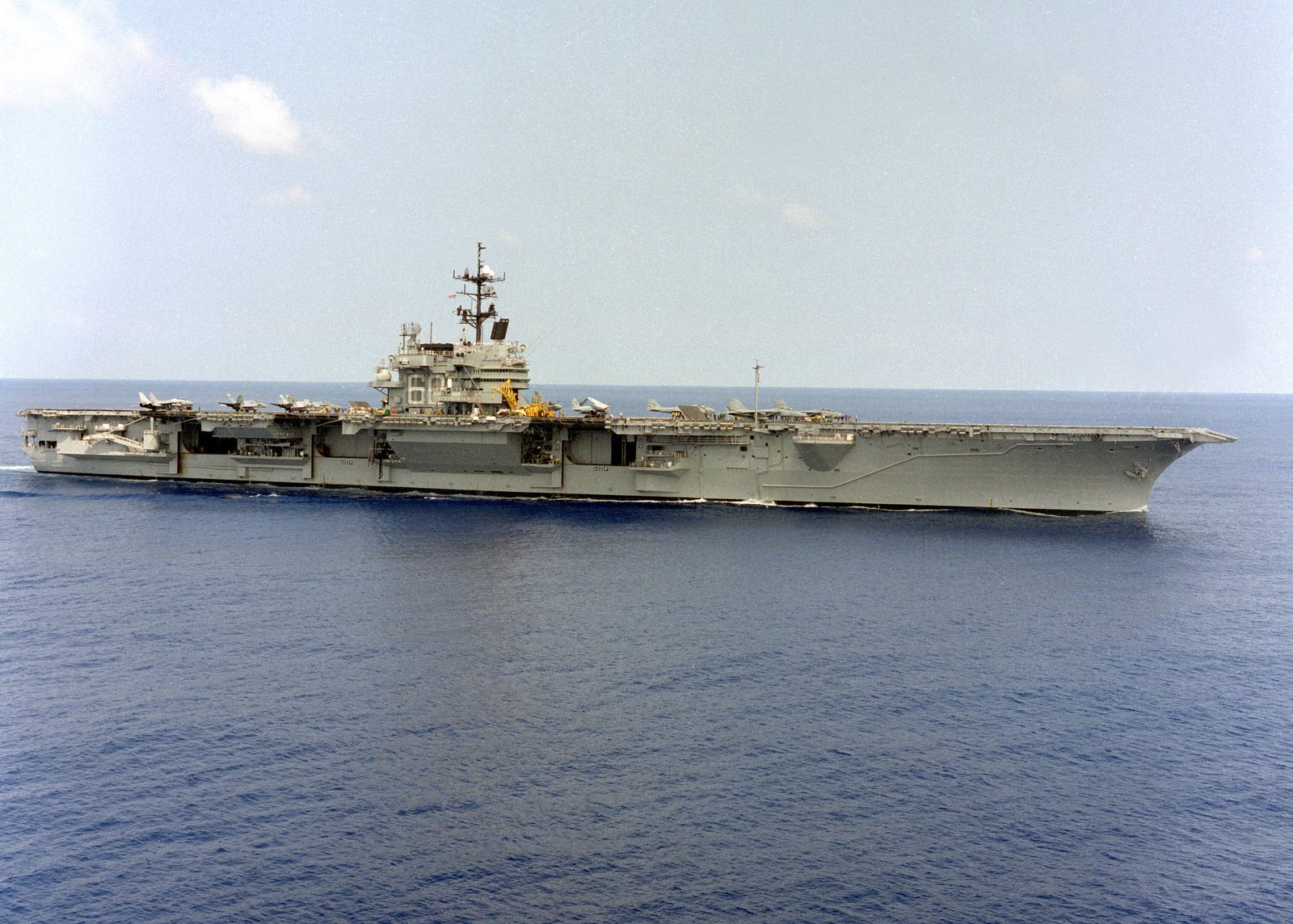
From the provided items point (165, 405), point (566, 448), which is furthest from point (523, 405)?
point (165, 405)

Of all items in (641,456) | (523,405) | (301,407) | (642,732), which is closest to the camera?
(642,732)

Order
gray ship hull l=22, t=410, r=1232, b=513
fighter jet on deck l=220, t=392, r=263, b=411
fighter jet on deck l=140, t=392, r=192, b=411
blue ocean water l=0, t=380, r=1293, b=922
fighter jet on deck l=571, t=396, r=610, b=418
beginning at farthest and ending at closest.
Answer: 1. fighter jet on deck l=140, t=392, r=192, b=411
2. fighter jet on deck l=220, t=392, r=263, b=411
3. fighter jet on deck l=571, t=396, r=610, b=418
4. gray ship hull l=22, t=410, r=1232, b=513
5. blue ocean water l=0, t=380, r=1293, b=922

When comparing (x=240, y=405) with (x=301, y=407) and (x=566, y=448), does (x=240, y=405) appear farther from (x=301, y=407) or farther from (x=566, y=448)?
(x=566, y=448)

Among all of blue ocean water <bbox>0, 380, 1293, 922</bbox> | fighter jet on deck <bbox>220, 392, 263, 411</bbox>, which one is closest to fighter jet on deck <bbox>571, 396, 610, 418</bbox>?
blue ocean water <bbox>0, 380, 1293, 922</bbox>

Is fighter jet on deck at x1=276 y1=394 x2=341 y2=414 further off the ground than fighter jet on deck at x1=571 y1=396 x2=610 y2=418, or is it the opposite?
fighter jet on deck at x1=571 y1=396 x2=610 y2=418

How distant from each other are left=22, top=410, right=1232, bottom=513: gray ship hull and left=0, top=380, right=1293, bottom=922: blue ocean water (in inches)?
211

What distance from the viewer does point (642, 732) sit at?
1859cm

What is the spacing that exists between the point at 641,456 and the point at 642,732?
77.6 feet

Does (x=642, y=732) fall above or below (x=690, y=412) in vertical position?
below

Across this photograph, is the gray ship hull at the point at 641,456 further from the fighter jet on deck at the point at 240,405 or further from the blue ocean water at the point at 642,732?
the blue ocean water at the point at 642,732

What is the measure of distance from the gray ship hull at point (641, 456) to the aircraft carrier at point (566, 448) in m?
0.06

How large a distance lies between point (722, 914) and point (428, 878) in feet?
12.9

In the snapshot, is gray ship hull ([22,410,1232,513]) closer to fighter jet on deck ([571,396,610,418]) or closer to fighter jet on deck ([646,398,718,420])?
fighter jet on deck ([571,396,610,418])

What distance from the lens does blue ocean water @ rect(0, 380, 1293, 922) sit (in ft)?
46.3
